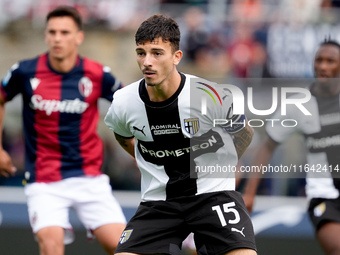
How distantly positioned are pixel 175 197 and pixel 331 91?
2190mm

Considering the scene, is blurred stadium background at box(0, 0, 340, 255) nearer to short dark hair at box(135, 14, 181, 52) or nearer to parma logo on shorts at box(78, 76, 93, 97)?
parma logo on shorts at box(78, 76, 93, 97)

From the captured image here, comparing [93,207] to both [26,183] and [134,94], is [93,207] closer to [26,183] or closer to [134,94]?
[26,183]

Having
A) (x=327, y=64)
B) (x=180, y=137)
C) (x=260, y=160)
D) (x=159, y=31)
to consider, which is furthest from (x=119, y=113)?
(x=327, y=64)

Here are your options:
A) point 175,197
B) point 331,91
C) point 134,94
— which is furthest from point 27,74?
point 331,91

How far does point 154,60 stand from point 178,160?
0.71 metres

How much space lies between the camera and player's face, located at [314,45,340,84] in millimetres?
6055

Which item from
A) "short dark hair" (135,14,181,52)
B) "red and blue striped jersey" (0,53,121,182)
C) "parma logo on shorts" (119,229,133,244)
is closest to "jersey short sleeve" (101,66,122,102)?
"red and blue striped jersey" (0,53,121,182)

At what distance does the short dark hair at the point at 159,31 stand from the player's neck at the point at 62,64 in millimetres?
1896

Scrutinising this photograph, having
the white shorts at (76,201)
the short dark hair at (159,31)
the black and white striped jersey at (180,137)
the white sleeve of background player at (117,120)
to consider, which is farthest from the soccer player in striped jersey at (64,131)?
the short dark hair at (159,31)

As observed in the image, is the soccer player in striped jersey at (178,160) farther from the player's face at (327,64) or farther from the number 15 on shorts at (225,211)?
the player's face at (327,64)

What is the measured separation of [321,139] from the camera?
5930 mm

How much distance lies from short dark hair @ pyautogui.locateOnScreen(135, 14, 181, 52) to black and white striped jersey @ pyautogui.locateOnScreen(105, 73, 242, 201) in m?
0.31

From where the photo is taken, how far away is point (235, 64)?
10898 mm

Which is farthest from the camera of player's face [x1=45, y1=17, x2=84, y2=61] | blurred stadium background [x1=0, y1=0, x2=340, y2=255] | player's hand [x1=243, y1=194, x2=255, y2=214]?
blurred stadium background [x1=0, y1=0, x2=340, y2=255]
